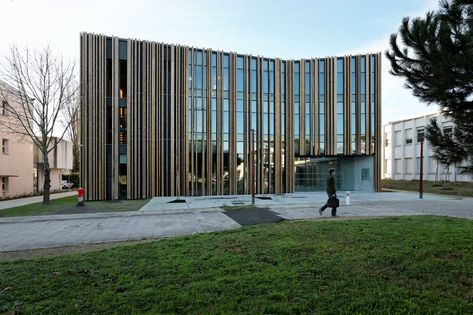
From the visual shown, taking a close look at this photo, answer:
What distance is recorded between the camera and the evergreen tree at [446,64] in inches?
163

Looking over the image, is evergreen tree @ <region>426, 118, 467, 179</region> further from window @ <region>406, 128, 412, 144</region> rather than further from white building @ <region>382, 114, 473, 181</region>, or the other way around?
window @ <region>406, 128, 412, 144</region>

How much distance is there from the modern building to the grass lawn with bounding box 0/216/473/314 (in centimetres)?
1738

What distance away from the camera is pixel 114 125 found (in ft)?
75.2

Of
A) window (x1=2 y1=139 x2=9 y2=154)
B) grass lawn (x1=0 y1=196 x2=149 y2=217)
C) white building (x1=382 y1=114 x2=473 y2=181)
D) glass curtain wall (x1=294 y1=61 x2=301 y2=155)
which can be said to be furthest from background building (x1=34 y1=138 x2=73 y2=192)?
white building (x1=382 y1=114 x2=473 y2=181)

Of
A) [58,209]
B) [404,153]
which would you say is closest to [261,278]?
[58,209]

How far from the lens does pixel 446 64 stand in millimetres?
4211

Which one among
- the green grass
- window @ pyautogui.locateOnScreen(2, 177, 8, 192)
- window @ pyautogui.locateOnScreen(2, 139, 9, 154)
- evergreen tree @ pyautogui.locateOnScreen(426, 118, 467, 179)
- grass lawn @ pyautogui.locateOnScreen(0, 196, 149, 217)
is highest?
window @ pyautogui.locateOnScreen(2, 139, 9, 154)

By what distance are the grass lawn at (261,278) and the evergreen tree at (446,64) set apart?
1892 millimetres

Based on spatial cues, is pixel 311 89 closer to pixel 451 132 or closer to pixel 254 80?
pixel 254 80

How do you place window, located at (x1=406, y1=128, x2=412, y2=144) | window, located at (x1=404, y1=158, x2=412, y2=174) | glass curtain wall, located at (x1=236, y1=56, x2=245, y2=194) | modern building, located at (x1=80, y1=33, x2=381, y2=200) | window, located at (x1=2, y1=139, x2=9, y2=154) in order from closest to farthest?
modern building, located at (x1=80, y1=33, x2=381, y2=200) < window, located at (x1=2, y1=139, x2=9, y2=154) < glass curtain wall, located at (x1=236, y1=56, x2=245, y2=194) < window, located at (x1=404, y1=158, x2=412, y2=174) < window, located at (x1=406, y1=128, x2=412, y2=144)

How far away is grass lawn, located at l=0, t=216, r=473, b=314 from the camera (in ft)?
11.5

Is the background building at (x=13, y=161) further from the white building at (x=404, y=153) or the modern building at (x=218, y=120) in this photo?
the white building at (x=404, y=153)

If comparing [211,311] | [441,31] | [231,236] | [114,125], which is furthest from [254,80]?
[211,311]

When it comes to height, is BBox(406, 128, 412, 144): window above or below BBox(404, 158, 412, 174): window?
above
